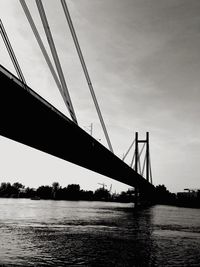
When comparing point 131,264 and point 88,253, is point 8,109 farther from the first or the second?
point 131,264

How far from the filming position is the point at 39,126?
14.9 m

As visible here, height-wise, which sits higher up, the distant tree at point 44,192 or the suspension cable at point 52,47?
the distant tree at point 44,192

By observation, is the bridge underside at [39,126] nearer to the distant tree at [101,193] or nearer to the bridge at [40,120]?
the bridge at [40,120]

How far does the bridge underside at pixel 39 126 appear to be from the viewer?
11.3 metres

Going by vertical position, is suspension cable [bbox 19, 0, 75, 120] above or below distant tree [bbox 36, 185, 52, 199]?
below

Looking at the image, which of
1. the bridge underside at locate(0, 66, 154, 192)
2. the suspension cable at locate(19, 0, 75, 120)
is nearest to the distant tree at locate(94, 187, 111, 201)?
the bridge underside at locate(0, 66, 154, 192)

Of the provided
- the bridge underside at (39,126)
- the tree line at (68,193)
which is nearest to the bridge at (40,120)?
the bridge underside at (39,126)

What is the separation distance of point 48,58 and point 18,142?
5.28 metres

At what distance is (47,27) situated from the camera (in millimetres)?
13672

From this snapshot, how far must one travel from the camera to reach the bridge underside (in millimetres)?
11281

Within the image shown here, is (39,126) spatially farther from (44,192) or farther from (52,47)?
(44,192)

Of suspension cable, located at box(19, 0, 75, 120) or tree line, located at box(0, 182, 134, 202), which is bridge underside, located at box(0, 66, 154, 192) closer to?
suspension cable, located at box(19, 0, 75, 120)

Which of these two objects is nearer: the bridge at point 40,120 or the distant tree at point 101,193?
the bridge at point 40,120

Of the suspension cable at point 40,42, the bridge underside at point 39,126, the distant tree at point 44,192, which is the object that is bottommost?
the bridge underside at point 39,126
